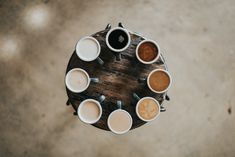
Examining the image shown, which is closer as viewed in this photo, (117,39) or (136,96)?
(117,39)

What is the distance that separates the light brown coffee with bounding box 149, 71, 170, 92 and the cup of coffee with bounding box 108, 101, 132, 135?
33cm

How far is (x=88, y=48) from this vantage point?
249 cm

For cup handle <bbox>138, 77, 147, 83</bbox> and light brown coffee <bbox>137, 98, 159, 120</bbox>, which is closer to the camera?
light brown coffee <bbox>137, 98, 159, 120</bbox>

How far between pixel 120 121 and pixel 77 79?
20.1 inches


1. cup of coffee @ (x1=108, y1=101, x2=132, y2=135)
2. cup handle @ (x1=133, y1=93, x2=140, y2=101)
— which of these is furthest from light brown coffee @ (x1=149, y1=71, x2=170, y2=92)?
cup of coffee @ (x1=108, y1=101, x2=132, y2=135)

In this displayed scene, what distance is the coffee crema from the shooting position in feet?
8.11

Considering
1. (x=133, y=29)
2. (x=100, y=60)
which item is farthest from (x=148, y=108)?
(x=133, y=29)

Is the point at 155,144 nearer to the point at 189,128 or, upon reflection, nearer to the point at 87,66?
the point at 189,128

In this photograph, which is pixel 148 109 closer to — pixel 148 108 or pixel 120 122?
pixel 148 108

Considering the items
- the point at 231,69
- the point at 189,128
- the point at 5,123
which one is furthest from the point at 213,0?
the point at 5,123

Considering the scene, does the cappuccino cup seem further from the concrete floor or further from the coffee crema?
the concrete floor

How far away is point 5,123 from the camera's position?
12.0 ft

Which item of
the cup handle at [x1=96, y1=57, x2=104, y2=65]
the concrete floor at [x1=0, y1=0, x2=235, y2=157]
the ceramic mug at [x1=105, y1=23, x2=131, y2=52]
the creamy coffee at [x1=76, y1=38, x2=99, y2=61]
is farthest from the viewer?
the concrete floor at [x1=0, y1=0, x2=235, y2=157]

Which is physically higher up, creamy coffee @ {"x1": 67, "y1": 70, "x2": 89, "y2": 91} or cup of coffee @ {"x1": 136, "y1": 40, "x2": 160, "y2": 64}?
cup of coffee @ {"x1": 136, "y1": 40, "x2": 160, "y2": 64}
